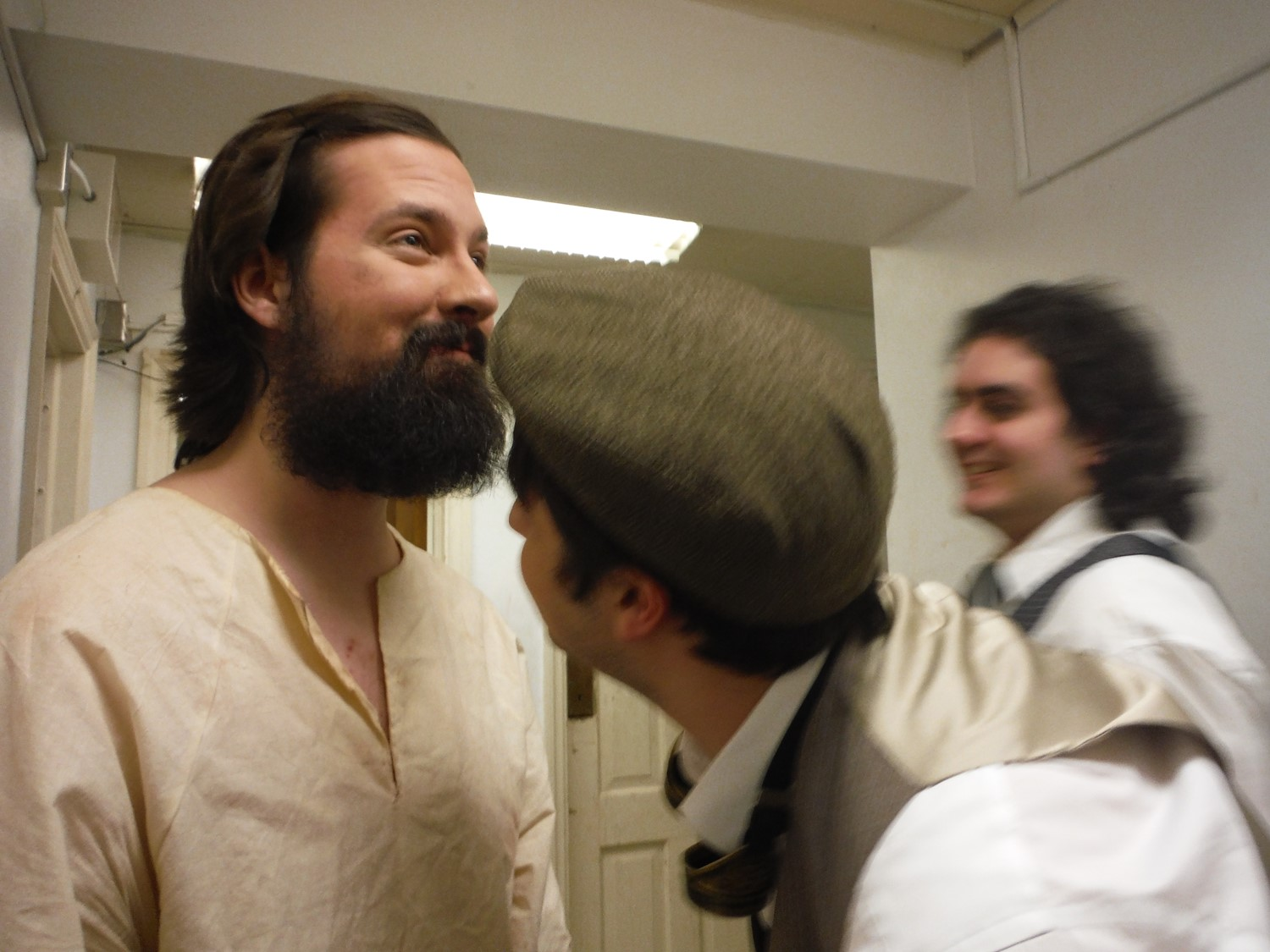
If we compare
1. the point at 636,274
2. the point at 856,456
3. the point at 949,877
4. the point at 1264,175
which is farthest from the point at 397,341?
the point at 1264,175

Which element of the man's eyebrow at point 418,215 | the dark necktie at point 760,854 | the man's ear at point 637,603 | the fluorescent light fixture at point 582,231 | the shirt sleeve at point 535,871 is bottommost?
the shirt sleeve at point 535,871

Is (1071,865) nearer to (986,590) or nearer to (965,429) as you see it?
(986,590)

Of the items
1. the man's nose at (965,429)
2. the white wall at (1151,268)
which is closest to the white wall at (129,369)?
the white wall at (1151,268)

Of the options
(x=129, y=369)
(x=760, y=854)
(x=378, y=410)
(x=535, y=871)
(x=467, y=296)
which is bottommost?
(x=535, y=871)

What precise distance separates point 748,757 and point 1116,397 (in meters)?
0.84

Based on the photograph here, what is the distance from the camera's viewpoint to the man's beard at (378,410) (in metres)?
0.88

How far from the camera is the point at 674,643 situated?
0.66 meters

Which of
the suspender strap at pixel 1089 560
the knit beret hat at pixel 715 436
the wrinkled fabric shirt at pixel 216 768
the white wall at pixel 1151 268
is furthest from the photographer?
the white wall at pixel 1151 268

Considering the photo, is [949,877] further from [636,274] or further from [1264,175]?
[1264,175]

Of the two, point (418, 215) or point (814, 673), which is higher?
point (418, 215)

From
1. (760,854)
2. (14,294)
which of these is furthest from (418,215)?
(14,294)

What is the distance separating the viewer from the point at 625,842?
3000 millimetres

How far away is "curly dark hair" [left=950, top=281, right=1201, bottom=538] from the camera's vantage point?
3.67ft

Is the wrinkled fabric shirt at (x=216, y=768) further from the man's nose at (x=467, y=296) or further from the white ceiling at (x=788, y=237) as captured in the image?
the white ceiling at (x=788, y=237)
